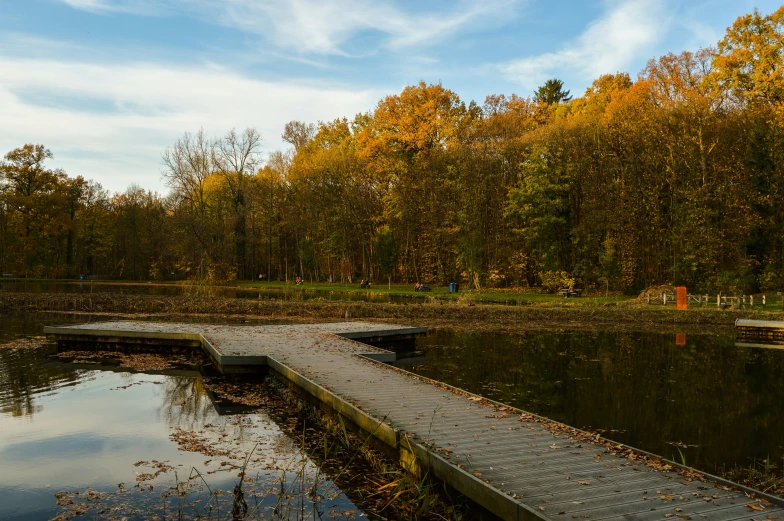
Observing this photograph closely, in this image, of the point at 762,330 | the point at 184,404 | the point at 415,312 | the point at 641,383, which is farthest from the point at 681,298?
the point at 184,404

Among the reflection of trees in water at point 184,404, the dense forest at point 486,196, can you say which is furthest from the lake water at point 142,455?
the dense forest at point 486,196

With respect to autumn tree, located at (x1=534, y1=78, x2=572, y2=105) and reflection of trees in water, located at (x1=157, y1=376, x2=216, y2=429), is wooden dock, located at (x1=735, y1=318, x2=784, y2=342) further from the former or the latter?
autumn tree, located at (x1=534, y1=78, x2=572, y2=105)

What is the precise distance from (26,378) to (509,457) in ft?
31.6

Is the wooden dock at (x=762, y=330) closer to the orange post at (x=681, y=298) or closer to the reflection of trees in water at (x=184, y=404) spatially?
the orange post at (x=681, y=298)

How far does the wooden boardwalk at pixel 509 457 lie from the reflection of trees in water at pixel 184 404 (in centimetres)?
142

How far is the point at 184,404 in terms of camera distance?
9.66 metres

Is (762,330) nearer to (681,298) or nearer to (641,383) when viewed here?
(681,298)

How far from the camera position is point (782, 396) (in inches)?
419

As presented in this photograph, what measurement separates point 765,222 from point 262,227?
38821mm

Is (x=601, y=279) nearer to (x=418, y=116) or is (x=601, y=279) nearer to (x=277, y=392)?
(x=418, y=116)

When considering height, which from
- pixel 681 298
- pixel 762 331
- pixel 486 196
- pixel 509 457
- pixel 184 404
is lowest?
pixel 184 404

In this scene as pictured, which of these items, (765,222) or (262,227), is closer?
(765,222)

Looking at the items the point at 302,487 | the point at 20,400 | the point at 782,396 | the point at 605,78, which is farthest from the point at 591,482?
the point at 605,78

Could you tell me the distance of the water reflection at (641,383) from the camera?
26.1ft
